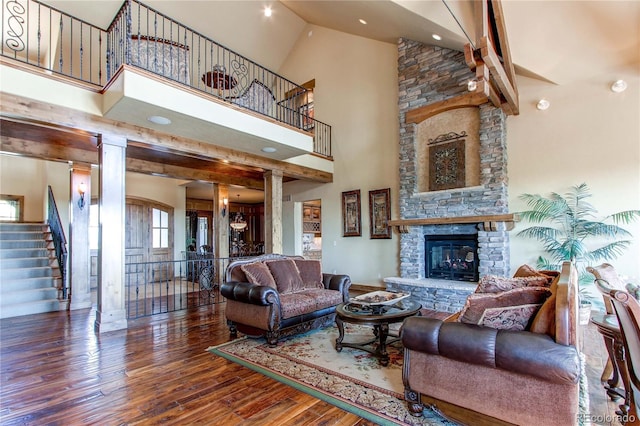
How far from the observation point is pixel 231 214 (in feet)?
44.3

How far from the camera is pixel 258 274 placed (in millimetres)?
4129

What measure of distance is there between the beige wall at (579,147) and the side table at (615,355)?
2740 millimetres

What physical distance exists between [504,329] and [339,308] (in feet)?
5.85

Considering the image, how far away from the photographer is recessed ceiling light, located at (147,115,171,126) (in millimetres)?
4234

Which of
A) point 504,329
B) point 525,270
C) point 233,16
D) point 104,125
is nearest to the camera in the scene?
point 504,329

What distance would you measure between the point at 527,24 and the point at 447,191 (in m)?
2.63

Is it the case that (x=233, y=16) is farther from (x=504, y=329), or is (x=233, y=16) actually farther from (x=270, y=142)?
(x=504, y=329)

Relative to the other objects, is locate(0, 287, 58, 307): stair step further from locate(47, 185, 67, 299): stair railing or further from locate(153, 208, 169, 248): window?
locate(153, 208, 169, 248): window

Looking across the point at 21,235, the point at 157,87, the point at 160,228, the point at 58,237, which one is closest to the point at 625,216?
the point at 157,87

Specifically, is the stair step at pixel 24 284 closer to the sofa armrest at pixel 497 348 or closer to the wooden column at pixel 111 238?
the wooden column at pixel 111 238

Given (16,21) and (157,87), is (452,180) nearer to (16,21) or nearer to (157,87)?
(157,87)

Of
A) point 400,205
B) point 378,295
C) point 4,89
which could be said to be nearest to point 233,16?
point 4,89

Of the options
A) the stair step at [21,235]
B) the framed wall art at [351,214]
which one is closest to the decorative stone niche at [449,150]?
the framed wall art at [351,214]

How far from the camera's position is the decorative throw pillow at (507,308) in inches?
78.3
